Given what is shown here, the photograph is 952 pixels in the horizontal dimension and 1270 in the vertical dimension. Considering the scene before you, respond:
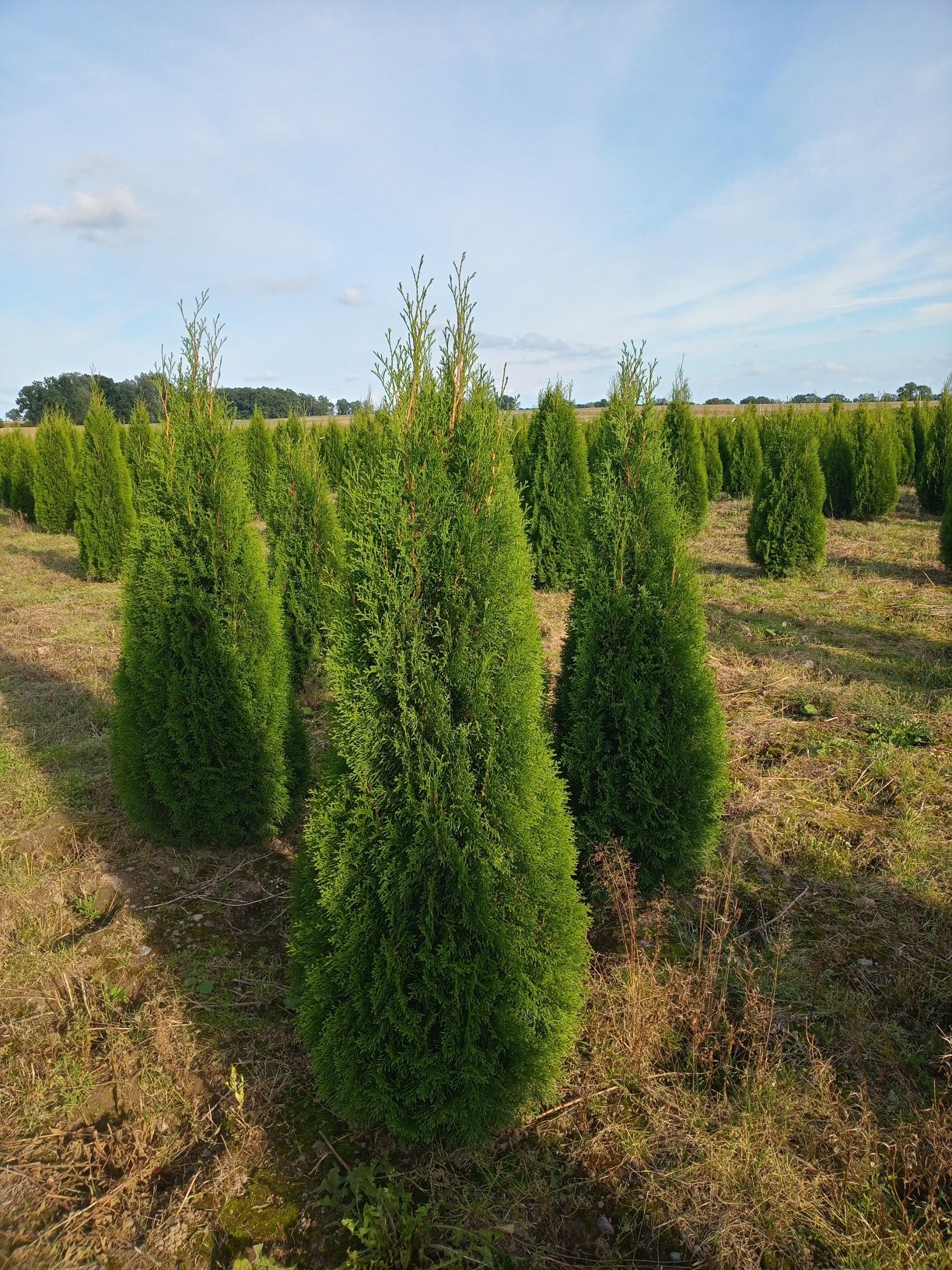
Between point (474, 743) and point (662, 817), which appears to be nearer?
point (474, 743)

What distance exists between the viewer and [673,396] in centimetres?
1612

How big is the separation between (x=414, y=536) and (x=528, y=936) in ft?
4.79

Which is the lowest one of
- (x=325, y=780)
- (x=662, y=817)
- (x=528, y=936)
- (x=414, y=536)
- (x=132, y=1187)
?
(x=132, y=1187)

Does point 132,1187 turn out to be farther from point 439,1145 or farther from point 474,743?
point 474,743

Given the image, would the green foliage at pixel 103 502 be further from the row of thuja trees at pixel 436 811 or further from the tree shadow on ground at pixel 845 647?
the row of thuja trees at pixel 436 811

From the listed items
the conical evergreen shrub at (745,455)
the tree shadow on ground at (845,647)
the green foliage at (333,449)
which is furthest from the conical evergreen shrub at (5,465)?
the conical evergreen shrub at (745,455)

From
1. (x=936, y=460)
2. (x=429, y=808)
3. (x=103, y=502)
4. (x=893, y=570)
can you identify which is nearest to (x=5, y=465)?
(x=103, y=502)

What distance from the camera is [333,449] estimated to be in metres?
21.0

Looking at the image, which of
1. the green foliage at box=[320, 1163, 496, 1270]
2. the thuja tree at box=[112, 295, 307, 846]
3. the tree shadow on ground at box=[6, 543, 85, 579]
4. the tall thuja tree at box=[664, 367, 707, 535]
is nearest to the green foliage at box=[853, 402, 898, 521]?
the tall thuja tree at box=[664, 367, 707, 535]

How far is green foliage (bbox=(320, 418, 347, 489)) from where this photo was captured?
55.9 ft

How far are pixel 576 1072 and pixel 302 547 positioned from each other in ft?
19.9

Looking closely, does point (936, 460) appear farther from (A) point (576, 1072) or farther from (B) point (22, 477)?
(B) point (22, 477)

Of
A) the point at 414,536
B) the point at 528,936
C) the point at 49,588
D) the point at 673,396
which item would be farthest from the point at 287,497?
the point at 673,396

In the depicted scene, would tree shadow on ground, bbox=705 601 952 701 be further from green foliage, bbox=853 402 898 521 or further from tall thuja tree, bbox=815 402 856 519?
tall thuja tree, bbox=815 402 856 519
